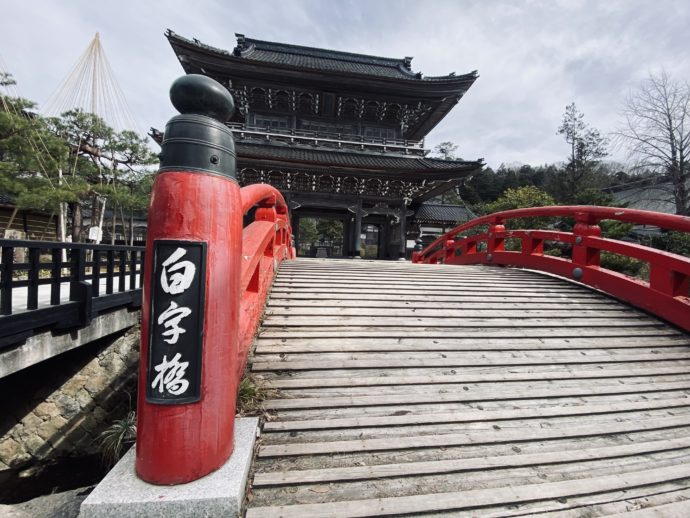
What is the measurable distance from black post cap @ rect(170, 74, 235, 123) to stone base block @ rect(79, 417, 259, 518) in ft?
4.89

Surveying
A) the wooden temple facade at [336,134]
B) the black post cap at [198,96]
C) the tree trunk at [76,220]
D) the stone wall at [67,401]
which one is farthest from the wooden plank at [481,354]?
the tree trunk at [76,220]

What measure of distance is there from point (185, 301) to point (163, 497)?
0.73 meters

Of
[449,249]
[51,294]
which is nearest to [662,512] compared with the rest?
[51,294]

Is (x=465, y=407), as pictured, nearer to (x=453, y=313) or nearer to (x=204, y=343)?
(x=453, y=313)

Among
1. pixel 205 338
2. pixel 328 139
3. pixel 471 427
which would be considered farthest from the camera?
pixel 328 139

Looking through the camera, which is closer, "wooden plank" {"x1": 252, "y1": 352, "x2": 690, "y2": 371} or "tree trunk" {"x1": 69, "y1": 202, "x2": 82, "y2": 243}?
"wooden plank" {"x1": 252, "y1": 352, "x2": 690, "y2": 371}

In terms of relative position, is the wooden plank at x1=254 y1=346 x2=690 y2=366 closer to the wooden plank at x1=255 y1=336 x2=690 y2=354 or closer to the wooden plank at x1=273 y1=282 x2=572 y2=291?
the wooden plank at x1=255 y1=336 x2=690 y2=354

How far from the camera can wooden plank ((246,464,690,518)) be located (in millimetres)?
1476

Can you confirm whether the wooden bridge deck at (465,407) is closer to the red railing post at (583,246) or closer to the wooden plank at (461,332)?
the wooden plank at (461,332)

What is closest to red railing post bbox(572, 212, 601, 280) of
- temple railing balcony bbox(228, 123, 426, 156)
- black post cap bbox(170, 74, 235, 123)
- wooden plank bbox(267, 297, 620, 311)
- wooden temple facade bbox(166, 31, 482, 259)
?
wooden plank bbox(267, 297, 620, 311)

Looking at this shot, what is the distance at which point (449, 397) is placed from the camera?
230 centimetres

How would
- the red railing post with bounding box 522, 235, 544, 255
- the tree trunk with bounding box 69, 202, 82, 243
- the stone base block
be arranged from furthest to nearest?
the tree trunk with bounding box 69, 202, 82, 243
the red railing post with bounding box 522, 235, 544, 255
the stone base block

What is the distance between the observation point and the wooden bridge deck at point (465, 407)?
163cm

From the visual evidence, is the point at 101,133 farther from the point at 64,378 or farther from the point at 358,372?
the point at 358,372
